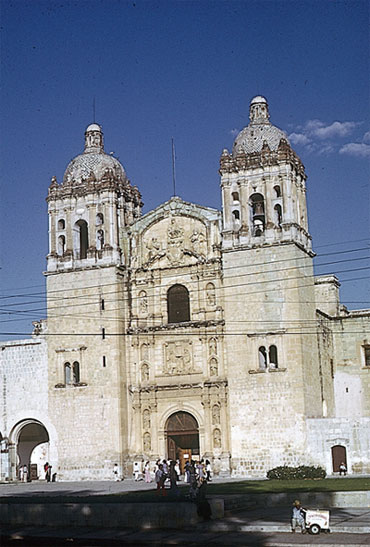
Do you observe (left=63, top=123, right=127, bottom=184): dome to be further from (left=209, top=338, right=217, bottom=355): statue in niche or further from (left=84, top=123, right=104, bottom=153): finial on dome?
(left=209, top=338, right=217, bottom=355): statue in niche

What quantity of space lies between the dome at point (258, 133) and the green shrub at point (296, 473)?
16608 mm

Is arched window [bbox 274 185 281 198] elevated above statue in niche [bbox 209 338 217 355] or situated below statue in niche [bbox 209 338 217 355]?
above

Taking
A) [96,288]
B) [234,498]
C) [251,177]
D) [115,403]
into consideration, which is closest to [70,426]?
[115,403]

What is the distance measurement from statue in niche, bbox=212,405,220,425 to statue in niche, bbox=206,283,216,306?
17.5 feet

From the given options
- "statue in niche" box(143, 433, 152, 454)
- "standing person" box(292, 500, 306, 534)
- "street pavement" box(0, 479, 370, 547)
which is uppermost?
"statue in niche" box(143, 433, 152, 454)

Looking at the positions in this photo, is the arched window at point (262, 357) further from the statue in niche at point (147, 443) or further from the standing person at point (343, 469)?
the statue in niche at point (147, 443)

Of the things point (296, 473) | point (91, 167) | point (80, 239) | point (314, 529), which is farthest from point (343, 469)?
point (91, 167)

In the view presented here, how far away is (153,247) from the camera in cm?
4772

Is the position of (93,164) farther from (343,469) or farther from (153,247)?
(343,469)

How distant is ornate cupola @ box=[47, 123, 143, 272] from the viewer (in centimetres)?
4803

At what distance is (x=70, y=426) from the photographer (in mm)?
46156

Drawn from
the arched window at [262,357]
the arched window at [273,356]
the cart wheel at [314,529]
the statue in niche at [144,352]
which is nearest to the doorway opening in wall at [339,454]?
the arched window at [273,356]

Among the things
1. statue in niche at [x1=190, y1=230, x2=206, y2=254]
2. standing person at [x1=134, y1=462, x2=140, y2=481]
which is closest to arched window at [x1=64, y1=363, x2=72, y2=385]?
standing person at [x1=134, y1=462, x2=140, y2=481]

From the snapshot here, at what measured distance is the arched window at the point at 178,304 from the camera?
153 feet
